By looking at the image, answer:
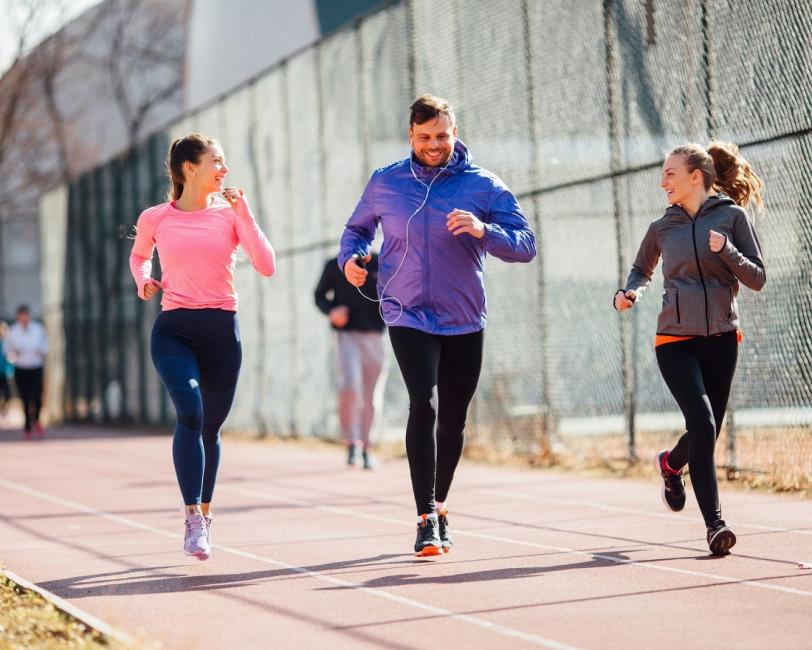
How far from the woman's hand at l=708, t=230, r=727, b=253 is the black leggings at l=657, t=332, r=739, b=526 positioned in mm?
466

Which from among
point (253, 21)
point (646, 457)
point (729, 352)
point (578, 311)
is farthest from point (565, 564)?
point (253, 21)

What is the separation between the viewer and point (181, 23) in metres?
55.5

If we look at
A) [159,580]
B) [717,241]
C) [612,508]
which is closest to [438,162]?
[717,241]

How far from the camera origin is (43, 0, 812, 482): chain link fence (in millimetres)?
9961

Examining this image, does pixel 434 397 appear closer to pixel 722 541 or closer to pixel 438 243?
pixel 438 243

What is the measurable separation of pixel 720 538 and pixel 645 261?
137 cm

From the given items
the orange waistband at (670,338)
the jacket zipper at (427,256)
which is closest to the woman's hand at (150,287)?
the jacket zipper at (427,256)

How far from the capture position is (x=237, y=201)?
23.7 feet

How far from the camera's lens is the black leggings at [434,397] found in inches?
276

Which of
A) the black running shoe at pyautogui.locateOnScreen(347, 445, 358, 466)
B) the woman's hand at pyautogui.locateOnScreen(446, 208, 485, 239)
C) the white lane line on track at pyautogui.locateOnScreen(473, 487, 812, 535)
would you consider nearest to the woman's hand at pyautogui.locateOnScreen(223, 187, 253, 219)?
the woman's hand at pyautogui.locateOnScreen(446, 208, 485, 239)

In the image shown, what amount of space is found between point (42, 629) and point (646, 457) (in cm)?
703

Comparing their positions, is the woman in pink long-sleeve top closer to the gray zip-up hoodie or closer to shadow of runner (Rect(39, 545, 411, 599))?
shadow of runner (Rect(39, 545, 411, 599))

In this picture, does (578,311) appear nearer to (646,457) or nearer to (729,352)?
(646,457)

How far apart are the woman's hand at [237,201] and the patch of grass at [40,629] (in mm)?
2038
